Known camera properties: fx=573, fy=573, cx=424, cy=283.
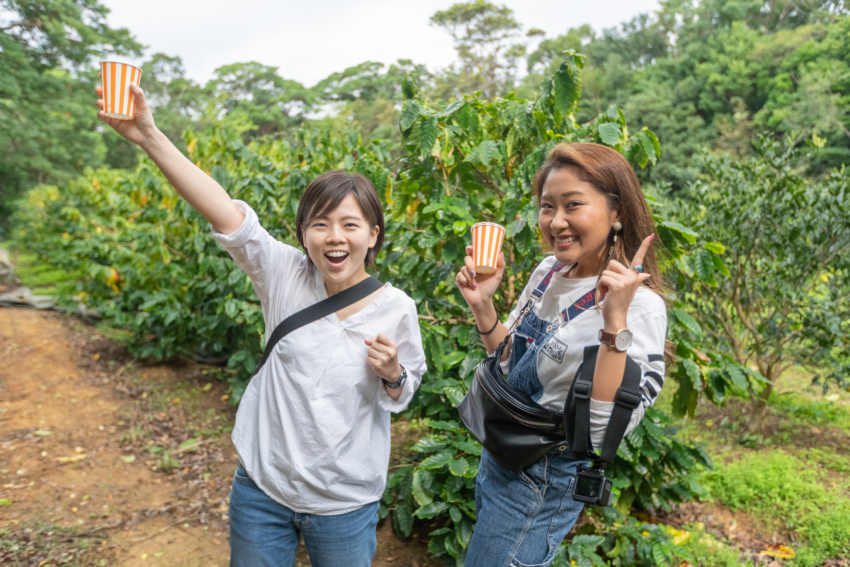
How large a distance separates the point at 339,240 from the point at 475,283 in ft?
1.24

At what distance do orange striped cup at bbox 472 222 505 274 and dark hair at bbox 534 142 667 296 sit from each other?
0.81 ft

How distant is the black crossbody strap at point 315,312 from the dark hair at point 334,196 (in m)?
0.17

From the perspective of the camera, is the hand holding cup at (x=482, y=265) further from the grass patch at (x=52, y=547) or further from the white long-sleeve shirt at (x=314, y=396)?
the grass patch at (x=52, y=547)

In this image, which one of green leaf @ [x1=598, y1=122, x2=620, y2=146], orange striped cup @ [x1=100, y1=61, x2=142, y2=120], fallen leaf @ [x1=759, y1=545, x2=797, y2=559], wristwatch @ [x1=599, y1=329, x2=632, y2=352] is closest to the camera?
wristwatch @ [x1=599, y1=329, x2=632, y2=352]

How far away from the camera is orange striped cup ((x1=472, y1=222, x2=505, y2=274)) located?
1462 millimetres

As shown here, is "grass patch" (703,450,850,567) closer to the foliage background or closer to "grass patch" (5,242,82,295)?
the foliage background

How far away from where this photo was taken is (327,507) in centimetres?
134

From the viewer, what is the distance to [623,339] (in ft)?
3.48

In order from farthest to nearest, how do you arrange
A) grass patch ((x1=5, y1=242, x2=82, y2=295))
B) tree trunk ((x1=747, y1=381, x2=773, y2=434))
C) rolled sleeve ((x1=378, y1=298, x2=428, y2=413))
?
grass patch ((x1=5, y1=242, x2=82, y2=295)) → tree trunk ((x1=747, y1=381, x2=773, y2=434)) → rolled sleeve ((x1=378, y1=298, x2=428, y2=413))

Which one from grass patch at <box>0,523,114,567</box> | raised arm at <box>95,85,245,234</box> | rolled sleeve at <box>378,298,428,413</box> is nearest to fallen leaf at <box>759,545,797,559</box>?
rolled sleeve at <box>378,298,428,413</box>

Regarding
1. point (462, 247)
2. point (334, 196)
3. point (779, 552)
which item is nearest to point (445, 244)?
point (462, 247)

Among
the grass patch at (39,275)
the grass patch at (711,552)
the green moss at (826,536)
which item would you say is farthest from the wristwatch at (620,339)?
the grass patch at (39,275)

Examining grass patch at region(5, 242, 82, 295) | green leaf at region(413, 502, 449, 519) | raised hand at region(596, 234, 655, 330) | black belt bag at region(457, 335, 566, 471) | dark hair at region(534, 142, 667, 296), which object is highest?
dark hair at region(534, 142, 667, 296)

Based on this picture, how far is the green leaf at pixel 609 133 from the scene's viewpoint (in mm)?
2047
